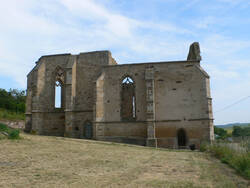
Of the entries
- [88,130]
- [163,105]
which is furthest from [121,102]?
[88,130]

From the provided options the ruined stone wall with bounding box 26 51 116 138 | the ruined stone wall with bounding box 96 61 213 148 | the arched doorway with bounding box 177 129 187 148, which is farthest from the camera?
the ruined stone wall with bounding box 26 51 116 138

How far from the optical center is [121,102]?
18.5 metres

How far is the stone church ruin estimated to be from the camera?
680 inches

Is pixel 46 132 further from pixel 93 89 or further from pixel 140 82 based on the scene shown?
pixel 140 82

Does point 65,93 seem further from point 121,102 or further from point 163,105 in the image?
point 163,105

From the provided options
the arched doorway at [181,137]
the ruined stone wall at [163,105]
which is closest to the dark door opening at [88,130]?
the ruined stone wall at [163,105]

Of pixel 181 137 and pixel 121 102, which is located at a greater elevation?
pixel 121 102

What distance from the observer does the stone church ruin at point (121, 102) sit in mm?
17281

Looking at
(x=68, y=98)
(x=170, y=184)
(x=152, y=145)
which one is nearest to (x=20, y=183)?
(x=170, y=184)

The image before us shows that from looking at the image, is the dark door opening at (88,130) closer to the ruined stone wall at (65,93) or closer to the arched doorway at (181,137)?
the ruined stone wall at (65,93)

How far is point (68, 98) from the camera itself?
19547mm

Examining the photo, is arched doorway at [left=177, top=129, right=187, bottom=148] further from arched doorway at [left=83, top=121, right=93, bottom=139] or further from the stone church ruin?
arched doorway at [left=83, top=121, right=93, bottom=139]

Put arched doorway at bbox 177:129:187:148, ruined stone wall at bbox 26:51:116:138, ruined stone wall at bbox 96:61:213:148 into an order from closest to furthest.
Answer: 1. ruined stone wall at bbox 96:61:213:148
2. arched doorway at bbox 177:129:187:148
3. ruined stone wall at bbox 26:51:116:138

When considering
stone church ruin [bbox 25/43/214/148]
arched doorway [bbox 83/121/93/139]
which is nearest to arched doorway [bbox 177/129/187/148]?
stone church ruin [bbox 25/43/214/148]
